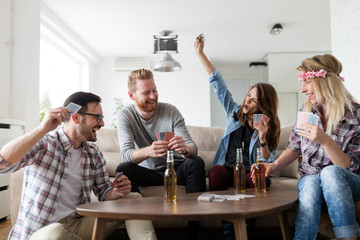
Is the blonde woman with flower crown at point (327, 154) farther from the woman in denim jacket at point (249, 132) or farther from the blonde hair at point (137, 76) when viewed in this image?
the blonde hair at point (137, 76)

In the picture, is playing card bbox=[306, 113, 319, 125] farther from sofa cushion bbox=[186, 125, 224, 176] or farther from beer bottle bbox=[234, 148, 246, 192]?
sofa cushion bbox=[186, 125, 224, 176]

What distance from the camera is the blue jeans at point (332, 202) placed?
149 cm

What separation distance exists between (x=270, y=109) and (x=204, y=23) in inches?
140

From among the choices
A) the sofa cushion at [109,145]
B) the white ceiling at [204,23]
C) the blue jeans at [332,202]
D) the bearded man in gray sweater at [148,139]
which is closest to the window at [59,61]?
the white ceiling at [204,23]

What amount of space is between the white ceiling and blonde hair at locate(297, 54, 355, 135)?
317 centimetres

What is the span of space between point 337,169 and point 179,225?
1116 mm

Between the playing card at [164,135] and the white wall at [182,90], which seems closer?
the playing card at [164,135]

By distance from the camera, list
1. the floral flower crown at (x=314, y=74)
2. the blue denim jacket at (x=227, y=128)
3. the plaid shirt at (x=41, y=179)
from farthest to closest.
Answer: the blue denim jacket at (x=227, y=128) < the floral flower crown at (x=314, y=74) < the plaid shirt at (x=41, y=179)

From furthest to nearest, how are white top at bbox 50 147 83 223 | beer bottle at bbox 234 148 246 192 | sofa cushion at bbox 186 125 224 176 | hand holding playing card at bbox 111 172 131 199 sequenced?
sofa cushion at bbox 186 125 224 176 → beer bottle at bbox 234 148 246 192 → hand holding playing card at bbox 111 172 131 199 → white top at bbox 50 147 83 223

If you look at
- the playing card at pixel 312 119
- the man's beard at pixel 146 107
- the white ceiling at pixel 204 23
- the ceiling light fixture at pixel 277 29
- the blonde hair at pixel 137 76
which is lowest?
the playing card at pixel 312 119

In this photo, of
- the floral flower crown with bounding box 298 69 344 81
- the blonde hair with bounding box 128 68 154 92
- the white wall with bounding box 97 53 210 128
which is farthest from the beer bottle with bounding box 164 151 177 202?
the white wall with bounding box 97 53 210 128

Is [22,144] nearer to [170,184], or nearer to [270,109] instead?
[170,184]

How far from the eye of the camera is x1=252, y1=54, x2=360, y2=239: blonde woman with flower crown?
1.52 meters

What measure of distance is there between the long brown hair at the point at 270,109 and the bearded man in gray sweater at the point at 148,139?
55cm
